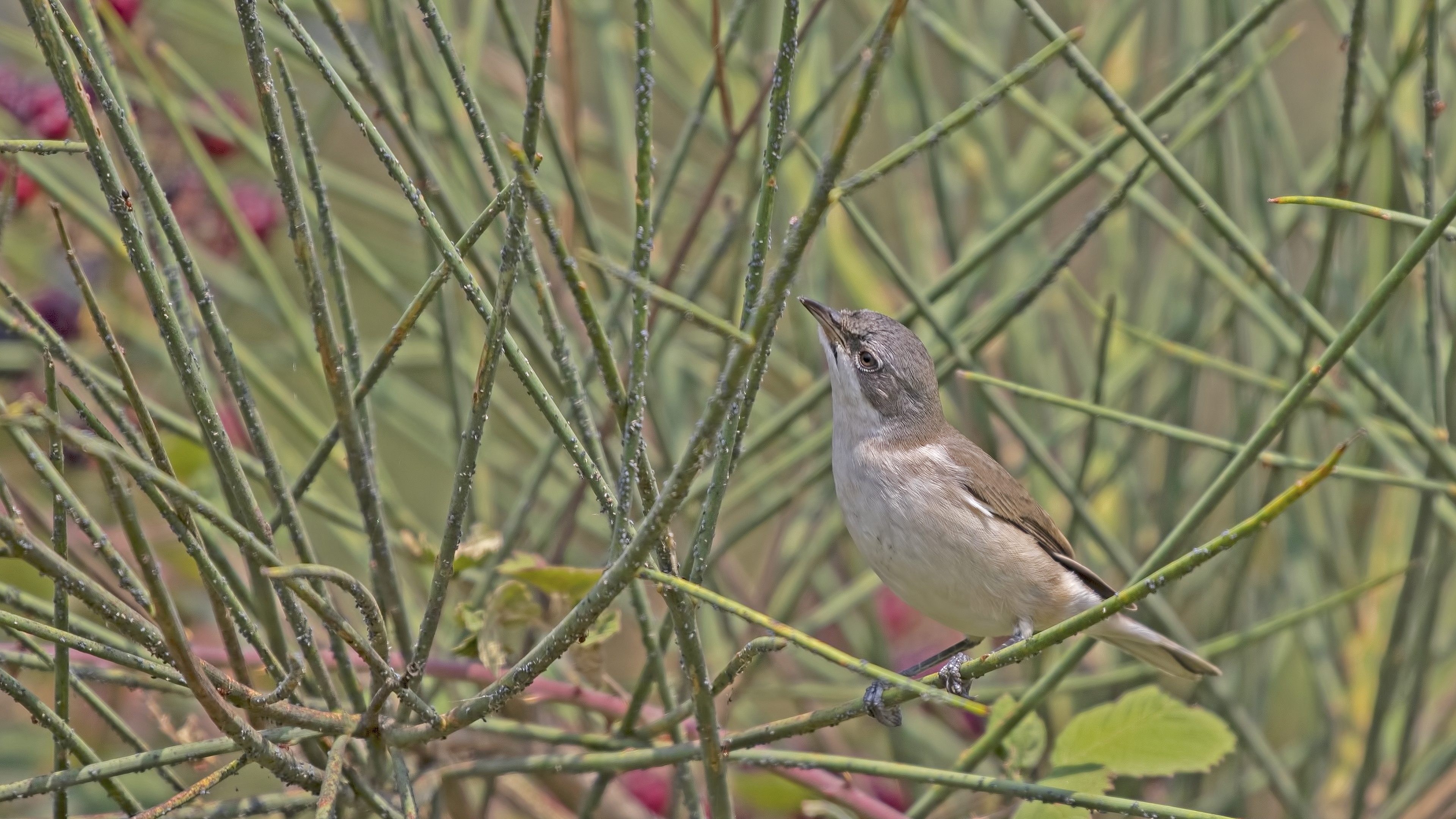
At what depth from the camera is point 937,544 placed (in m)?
3.15

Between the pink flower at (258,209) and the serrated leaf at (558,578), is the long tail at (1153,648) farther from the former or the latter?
the pink flower at (258,209)

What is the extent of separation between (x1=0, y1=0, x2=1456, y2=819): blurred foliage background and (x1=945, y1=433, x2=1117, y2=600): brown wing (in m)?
0.09

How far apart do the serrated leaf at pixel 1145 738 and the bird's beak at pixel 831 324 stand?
1.39 metres

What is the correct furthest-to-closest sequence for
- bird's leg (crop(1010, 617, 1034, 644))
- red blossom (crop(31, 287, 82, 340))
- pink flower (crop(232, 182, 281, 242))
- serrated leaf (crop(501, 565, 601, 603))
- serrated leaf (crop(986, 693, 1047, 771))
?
1. pink flower (crop(232, 182, 281, 242))
2. red blossom (crop(31, 287, 82, 340))
3. bird's leg (crop(1010, 617, 1034, 644))
4. serrated leaf (crop(986, 693, 1047, 771))
5. serrated leaf (crop(501, 565, 601, 603))

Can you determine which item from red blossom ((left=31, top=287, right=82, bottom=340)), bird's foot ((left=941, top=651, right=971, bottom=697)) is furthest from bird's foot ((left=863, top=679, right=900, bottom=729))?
red blossom ((left=31, top=287, right=82, bottom=340))

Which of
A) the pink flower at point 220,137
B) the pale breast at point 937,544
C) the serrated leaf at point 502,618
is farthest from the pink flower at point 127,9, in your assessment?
the pale breast at point 937,544

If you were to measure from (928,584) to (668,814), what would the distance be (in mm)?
1048

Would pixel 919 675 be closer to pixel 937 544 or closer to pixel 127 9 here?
pixel 937 544

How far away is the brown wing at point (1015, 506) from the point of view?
3434 mm

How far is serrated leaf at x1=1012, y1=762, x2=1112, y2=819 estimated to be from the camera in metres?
2.02

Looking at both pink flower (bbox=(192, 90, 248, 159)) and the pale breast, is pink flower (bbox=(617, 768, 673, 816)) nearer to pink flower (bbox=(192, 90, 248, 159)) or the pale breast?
the pale breast

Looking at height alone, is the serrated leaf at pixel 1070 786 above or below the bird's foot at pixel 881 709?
below

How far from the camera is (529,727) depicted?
2.36 meters

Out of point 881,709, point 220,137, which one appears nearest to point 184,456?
point 220,137
